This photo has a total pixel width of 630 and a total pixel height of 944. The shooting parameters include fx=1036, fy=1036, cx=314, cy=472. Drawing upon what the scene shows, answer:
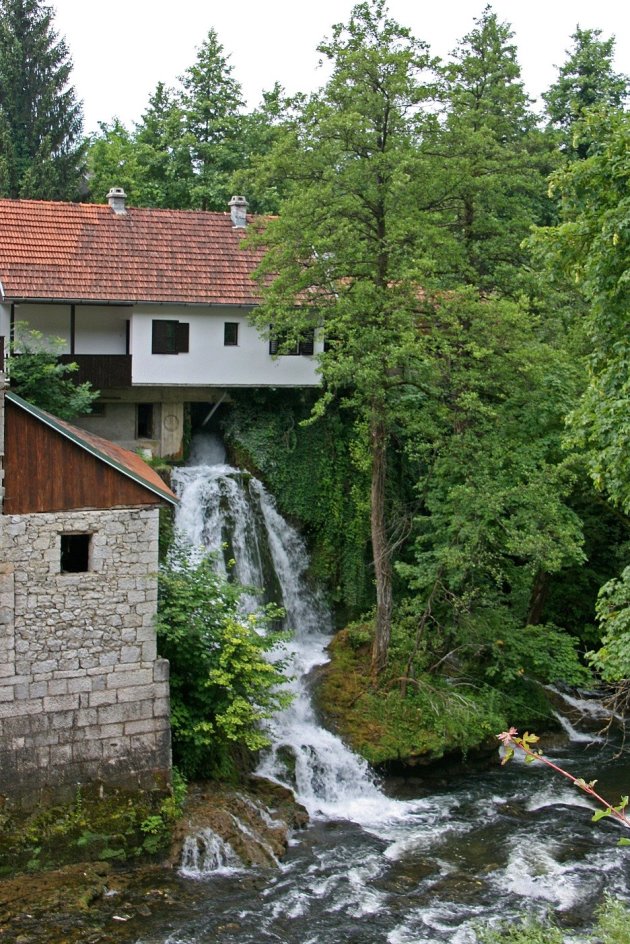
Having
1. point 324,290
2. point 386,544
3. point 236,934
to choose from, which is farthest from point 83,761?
point 324,290

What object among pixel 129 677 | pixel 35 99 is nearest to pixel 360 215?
pixel 129 677

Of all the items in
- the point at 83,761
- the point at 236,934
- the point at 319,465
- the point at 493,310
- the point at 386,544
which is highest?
the point at 493,310

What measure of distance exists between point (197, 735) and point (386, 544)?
6653mm

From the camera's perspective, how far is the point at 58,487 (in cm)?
1491

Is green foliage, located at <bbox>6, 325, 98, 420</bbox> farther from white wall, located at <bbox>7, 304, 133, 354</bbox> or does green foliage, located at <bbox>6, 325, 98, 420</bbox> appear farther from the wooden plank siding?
the wooden plank siding

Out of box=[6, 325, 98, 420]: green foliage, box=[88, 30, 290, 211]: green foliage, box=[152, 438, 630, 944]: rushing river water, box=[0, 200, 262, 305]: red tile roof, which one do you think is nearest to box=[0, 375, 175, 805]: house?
box=[152, 438, 630, 944]: rushing river water

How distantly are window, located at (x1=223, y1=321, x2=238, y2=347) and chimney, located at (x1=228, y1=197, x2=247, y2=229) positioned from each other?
2955 millimetres

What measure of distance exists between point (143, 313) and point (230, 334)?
212 cm

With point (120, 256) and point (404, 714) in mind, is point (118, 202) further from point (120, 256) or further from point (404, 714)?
point (404, 714)

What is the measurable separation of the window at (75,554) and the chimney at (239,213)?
1221 cm

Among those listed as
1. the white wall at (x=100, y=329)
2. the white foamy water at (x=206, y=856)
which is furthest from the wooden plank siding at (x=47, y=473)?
the white wall at (x=100, y=329)

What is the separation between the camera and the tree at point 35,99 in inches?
1302

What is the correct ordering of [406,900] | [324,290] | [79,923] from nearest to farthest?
[79,923] < [406,900] < [324,290]

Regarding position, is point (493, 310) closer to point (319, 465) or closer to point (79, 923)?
point (319, 465)
